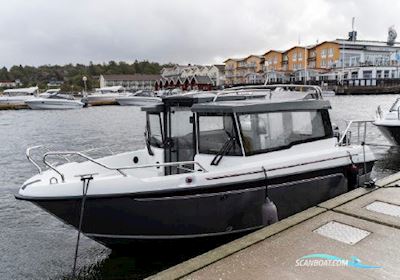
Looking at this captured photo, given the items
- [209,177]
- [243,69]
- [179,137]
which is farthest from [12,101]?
[243,69]

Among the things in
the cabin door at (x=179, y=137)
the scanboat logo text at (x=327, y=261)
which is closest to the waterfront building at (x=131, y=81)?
the cabin door at (x=179, y=137)

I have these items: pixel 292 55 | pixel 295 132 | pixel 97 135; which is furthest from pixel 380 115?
pixel 292 55

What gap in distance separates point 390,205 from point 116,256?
→ 4976 millimetres

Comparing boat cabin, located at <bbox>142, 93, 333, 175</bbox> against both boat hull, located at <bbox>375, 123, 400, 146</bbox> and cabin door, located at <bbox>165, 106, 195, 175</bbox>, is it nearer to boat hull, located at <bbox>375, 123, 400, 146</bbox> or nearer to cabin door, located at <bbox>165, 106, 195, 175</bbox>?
cabin door, located at <bbox>165, 106, 195, 175</bbox>

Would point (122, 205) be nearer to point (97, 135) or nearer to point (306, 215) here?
point (306, 215)

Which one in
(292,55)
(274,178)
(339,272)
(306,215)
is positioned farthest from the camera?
(292,55)

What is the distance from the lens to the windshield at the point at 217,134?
657 cm

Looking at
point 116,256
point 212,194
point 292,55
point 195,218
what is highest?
point 292,55

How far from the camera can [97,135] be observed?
2570cm

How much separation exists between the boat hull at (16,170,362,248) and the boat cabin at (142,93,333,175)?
0.68m

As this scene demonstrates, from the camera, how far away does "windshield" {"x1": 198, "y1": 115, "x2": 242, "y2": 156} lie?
6566 mm

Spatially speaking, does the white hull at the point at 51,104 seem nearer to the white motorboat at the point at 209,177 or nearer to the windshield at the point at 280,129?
the white motorboat at the point at 209,177

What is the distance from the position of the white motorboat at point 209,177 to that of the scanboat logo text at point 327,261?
1.88 meters

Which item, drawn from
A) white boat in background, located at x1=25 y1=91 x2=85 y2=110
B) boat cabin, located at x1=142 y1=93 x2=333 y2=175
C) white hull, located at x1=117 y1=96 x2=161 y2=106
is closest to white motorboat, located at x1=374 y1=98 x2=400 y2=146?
boat cabin, located at x1=142 y1=93 x2=333 y2=175
